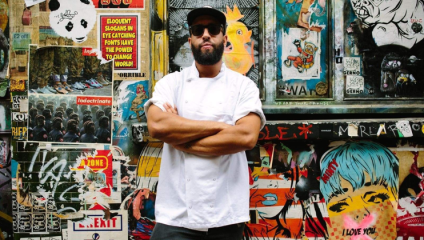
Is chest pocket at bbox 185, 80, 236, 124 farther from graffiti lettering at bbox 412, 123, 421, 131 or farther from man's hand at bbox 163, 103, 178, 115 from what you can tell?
graffiti lettering at bbox 412, 123, 421, 131

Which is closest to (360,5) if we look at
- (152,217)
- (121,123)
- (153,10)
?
(153,10)

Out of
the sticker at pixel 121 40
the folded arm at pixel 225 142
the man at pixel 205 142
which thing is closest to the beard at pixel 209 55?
the man at pixel 205 142

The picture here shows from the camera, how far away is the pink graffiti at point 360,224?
400 centimetres

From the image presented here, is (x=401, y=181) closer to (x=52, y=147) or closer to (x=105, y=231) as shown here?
(x=105, y=231)

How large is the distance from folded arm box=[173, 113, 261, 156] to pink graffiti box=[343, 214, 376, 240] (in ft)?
6.86

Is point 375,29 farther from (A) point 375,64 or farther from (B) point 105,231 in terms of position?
(B) point 105,231

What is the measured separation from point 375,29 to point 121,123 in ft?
10.2

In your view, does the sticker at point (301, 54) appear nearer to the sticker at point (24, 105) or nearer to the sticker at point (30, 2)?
the sticker at point (30, 2)

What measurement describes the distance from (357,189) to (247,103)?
2091 millimetres

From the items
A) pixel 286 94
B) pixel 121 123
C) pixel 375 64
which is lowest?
pixel 121 123

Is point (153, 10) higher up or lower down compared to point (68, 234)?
higher up

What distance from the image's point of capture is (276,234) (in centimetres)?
399

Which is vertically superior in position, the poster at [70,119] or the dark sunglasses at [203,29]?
the dark sunglasses at [203,29]

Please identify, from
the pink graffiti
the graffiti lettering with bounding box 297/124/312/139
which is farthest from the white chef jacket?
the pink graffiti
